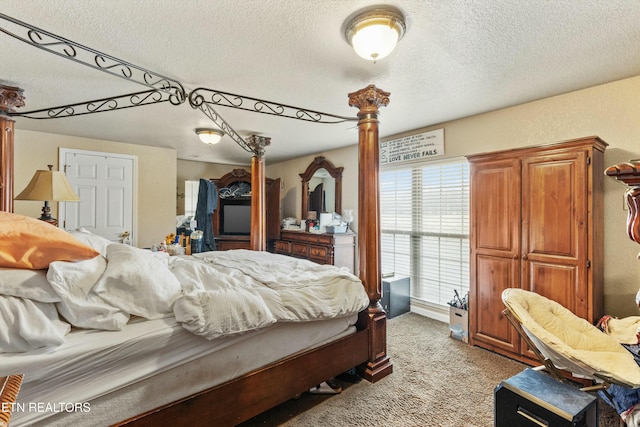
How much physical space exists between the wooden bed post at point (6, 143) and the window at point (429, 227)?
11.9 ft

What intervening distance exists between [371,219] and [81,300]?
1.77 metres

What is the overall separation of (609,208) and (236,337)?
3.05 m

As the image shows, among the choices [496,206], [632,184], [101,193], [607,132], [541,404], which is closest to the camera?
[541,404]

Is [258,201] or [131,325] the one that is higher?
[258,201]

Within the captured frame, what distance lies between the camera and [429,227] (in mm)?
3672

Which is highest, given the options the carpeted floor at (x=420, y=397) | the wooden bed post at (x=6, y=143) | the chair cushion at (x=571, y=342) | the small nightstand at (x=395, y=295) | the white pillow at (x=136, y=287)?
the wooden bed post at (x=6, y=143)

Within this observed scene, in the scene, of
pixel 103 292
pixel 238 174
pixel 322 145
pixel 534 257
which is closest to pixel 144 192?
pixel 238 174

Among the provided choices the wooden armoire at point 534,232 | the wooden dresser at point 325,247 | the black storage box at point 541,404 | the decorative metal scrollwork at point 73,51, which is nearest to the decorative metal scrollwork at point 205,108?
the decorative metal scrollwork at point 73,51

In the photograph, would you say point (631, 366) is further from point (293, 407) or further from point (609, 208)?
point (293, 407)

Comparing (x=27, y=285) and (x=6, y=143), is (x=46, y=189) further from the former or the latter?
(x=27, y=285)

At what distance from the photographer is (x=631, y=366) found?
63.0 inches

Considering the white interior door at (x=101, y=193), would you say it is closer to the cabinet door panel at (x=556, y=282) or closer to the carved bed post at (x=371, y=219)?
the carved bed post at (x=371, y=219)

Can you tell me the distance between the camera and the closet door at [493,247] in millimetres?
2514

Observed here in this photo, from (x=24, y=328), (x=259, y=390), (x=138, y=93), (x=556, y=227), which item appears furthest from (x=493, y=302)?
(x=138, y=93)
